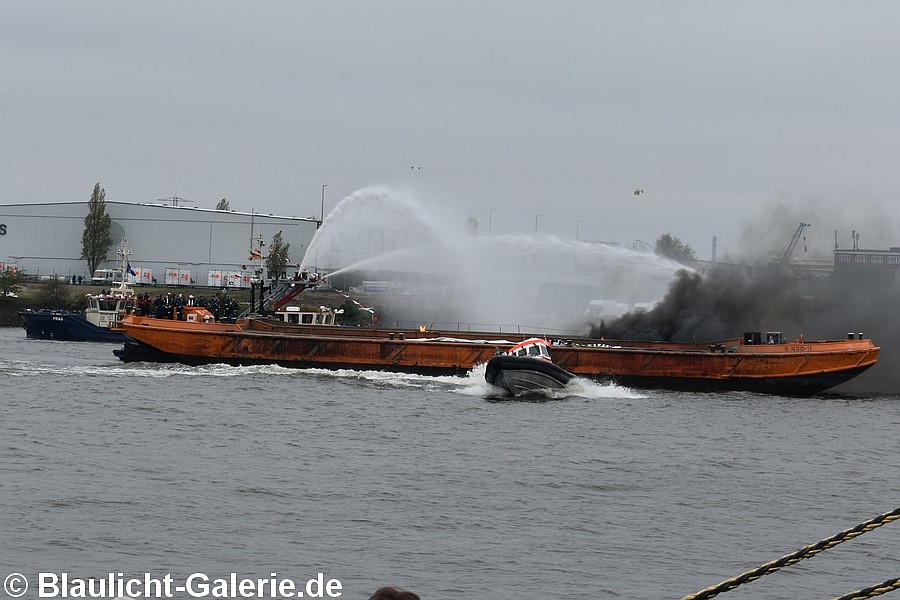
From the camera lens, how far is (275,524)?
19734mm

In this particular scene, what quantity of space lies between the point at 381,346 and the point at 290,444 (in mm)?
18499

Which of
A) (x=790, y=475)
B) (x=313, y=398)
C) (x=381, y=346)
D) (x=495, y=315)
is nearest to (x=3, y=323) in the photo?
(x=495, y=315)

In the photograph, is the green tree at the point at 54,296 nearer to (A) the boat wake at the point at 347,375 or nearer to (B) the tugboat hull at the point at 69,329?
(B) the tugboat hull at the point at 69,329

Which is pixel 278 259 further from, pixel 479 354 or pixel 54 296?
pixel 479 354

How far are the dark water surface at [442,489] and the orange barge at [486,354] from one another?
416cm

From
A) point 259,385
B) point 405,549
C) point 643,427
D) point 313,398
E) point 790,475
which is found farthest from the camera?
point 259,385

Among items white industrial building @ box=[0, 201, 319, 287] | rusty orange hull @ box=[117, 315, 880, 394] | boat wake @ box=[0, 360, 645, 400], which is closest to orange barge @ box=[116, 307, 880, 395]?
rusty orange hull @ box=[117, 315, 880, 394]

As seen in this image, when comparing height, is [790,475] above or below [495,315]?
below

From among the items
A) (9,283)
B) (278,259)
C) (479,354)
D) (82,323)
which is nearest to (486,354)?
(479,354)

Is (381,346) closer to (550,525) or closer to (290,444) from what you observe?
(290,444)

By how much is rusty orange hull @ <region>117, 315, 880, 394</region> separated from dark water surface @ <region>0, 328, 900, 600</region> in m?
4.17

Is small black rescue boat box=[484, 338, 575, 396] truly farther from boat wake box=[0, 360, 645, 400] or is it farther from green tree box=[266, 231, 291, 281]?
green tree box=[266, 231, 291, 281]

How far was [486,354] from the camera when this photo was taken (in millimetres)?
46438

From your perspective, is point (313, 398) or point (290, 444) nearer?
point (290, 444)
